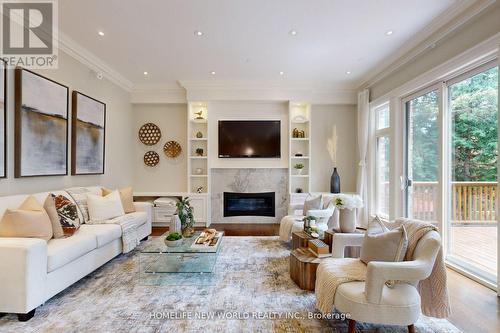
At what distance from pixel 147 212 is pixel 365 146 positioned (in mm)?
4370

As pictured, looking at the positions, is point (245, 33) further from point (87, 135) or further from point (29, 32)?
point (87, 135)

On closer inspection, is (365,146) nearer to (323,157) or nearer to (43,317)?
(323,157)

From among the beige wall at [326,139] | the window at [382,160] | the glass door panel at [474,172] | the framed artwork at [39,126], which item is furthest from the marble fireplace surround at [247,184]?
the glass door panel at [474,172]

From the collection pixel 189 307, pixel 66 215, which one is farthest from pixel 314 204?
pixel 66 215

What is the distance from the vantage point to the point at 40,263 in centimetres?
216

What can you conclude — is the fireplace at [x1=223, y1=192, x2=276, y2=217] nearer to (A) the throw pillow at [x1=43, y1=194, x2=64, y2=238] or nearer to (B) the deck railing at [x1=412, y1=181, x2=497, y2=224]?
(B) the deck railing at [x1=412, y1=181, x2=497, y2=224]

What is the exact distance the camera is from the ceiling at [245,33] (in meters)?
2.79

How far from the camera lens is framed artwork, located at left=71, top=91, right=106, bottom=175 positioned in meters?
3.81

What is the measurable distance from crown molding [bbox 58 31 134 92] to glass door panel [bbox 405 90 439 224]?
16.8 ft

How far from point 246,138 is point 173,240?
325cm

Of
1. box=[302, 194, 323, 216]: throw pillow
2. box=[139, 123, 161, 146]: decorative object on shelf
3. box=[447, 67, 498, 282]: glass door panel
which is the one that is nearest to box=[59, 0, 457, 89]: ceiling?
box=[447, 67, 498, 282]: glass door panel

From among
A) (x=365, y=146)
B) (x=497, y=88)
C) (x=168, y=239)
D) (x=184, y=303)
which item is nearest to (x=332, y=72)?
(x=365, y=146)

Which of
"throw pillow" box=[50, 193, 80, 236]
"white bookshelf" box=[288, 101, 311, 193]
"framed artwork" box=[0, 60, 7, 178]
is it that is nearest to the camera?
"framed artwork" box=[0, 60, 7, 178]

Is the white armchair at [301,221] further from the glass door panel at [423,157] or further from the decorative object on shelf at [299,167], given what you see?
the decorative object on shelf at [299,167]
